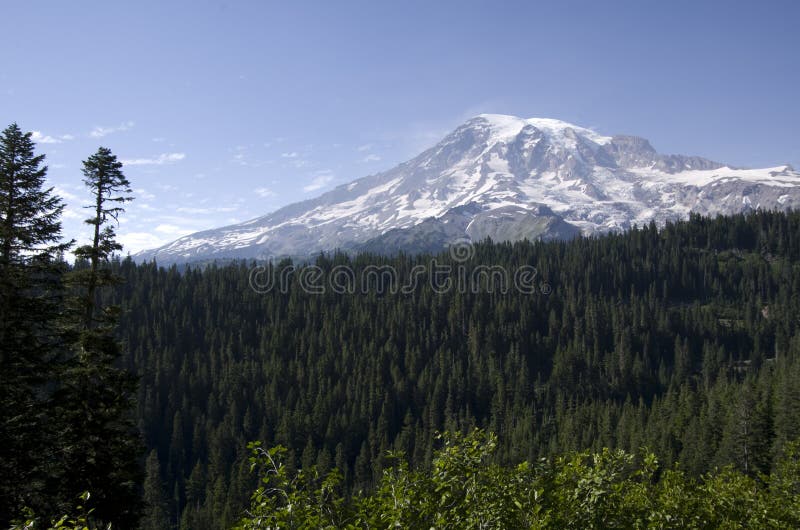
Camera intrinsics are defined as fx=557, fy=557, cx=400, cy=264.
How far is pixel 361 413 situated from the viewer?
14812 cm

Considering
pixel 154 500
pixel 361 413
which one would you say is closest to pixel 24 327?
pixel 154 500

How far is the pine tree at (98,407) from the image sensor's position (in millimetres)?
26844

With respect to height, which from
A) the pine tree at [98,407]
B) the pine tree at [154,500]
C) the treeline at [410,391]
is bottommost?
the pine tree at [154,500]

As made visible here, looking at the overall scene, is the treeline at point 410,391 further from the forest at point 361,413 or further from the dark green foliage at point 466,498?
the dark green foliage at point 466,498

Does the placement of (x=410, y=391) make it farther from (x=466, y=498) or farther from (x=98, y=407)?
(x=466, y=498)

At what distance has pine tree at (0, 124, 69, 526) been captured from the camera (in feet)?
79.6

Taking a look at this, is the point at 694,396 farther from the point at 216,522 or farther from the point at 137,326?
the point at 137,326

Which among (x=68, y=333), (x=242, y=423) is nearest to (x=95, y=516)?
(x=68, y=333)

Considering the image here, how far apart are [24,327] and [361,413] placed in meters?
127

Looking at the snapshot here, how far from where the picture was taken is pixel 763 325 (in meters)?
196

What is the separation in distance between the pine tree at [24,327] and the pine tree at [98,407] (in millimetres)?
1032

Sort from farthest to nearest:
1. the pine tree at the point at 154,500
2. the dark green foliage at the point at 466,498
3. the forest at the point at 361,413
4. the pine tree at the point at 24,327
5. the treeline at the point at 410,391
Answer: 1. the treeline at the point at 410,391
2. the pine tree at the point at 154,500
3. the pine tree at the point at 24,327
4. the forest at the point at 361,413
5. the dark green foliage at the point at 466,498

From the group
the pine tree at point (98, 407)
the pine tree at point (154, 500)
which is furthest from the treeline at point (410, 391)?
the pine tree at point (98, 407)

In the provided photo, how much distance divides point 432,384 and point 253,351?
62074mm
